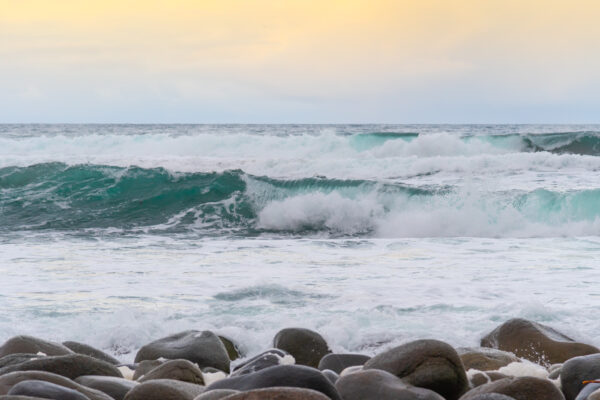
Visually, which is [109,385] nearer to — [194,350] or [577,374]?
[194,350]

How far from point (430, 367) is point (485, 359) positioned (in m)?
1.07

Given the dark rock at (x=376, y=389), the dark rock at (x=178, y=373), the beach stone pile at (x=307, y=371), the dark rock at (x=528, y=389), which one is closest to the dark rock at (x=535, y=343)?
the beach stone pile at (x=307, y=371)

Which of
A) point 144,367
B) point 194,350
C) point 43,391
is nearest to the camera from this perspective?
point 43,391

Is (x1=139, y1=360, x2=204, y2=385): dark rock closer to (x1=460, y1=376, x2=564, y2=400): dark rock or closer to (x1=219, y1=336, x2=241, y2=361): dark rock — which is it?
(x1=219, y1=336, x2=241, y2=361): dark rock

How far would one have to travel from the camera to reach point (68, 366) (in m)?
3.58

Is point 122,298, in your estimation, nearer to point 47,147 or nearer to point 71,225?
point 71,225

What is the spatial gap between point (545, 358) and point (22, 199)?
13446mm

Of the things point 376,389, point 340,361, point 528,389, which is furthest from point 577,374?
point 340,361

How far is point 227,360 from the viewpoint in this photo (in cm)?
467

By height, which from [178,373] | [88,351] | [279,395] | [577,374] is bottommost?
[88,351]

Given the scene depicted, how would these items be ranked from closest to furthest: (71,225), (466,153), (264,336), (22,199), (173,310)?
1. (264,336)
2. (173,310)
3. (71,225)
4. (22,199)
5. (466,153)

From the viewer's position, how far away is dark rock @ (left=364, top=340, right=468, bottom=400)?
11.1 feet

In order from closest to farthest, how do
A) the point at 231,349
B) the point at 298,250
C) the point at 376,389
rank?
the point at 376,389 → the point at 231,349 → the point at 298,250

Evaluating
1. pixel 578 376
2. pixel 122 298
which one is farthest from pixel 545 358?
pixel 122 298
